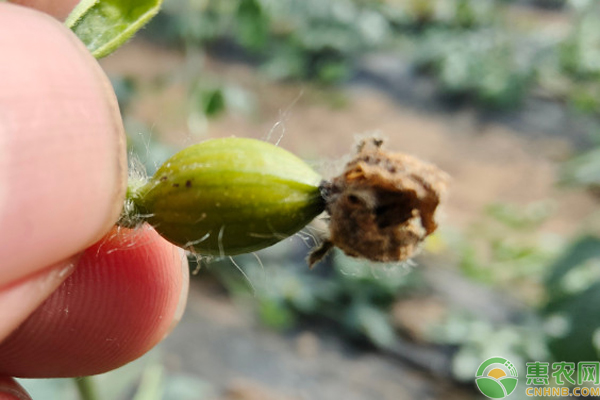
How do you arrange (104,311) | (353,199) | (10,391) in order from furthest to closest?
(104,311) → (10,391) → (353,199)

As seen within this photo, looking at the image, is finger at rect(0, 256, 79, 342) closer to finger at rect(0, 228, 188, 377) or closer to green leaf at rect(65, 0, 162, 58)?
finger at rect(0, 228, 188, 377)

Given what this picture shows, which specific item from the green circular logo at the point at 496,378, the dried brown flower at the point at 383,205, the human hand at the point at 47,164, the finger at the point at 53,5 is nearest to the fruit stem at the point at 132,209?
the human hand at the point at 47,164

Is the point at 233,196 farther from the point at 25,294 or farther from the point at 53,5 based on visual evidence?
the point at 53,5

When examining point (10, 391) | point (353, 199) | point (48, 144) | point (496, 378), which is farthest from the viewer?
point (496, 378)

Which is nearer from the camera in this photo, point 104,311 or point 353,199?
point 353,199

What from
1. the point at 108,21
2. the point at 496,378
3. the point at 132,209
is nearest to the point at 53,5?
the point at 108,21

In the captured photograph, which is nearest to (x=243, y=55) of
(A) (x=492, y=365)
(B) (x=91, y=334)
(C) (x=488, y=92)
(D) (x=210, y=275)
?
(C) (x=488, y=92)

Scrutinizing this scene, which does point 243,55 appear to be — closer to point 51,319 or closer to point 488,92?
point 488,92

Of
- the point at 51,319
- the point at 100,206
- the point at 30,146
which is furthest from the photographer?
the point at 51,319
